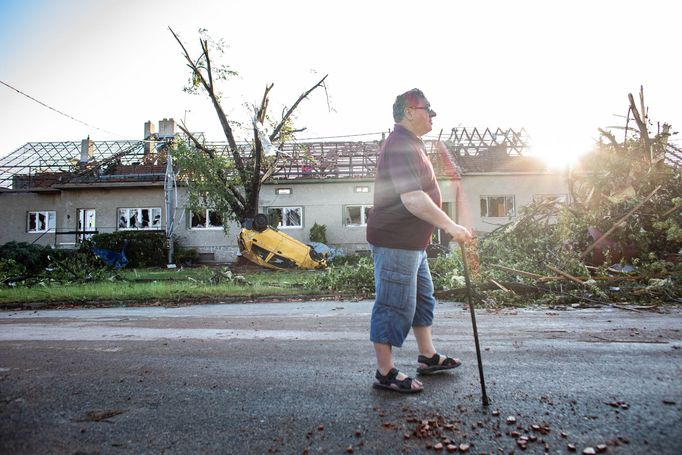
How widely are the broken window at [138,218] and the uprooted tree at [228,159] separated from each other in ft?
19.7

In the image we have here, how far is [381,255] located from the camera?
2.77 meters

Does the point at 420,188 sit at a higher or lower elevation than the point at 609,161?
lower

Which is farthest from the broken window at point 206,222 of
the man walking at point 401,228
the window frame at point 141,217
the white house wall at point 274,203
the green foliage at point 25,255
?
the man walking at point 401,228

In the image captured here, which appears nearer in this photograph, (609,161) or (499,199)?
(609,161)

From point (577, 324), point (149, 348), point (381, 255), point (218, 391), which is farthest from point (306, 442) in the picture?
point (577, 324)

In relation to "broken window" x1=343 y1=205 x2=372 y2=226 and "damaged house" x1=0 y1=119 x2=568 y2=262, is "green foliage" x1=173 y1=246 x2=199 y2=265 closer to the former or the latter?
"damaged house" x1=0 y1=119 x2=568 y2=262

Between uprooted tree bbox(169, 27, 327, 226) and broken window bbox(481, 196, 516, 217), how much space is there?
32.3 ft

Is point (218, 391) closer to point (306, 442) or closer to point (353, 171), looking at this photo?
point (306, 442)

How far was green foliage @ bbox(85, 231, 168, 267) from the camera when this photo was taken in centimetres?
1866

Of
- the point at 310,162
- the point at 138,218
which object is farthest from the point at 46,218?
the point at 310,162

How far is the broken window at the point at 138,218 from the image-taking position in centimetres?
2250

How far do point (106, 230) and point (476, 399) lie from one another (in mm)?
23951

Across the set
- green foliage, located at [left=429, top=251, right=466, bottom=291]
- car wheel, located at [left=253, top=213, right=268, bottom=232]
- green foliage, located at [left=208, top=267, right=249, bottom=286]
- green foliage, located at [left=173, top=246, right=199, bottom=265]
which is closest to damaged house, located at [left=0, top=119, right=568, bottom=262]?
green foliage, located at [left=173, top=246, right=199, bottom=265]

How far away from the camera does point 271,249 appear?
15727mm
